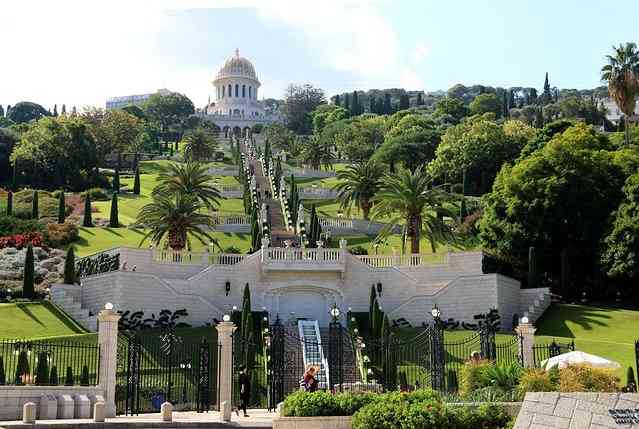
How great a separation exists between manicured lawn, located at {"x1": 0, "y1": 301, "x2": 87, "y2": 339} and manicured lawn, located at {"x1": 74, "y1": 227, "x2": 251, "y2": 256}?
11.5m

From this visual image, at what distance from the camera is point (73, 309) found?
52.6 m

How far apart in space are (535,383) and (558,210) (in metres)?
33.5

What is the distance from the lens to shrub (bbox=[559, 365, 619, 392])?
28.0m

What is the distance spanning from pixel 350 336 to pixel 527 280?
1308cm

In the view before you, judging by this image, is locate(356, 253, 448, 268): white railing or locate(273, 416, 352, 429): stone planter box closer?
locate(273, 416, 352, 429): stone planter box

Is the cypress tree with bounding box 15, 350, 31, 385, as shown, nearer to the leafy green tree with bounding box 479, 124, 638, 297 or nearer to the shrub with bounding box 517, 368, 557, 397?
the shrub with bounding box 517, 368, 557, 397

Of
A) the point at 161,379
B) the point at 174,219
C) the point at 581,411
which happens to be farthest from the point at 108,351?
the point at 174,219

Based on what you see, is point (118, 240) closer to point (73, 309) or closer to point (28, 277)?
point (28, 277)

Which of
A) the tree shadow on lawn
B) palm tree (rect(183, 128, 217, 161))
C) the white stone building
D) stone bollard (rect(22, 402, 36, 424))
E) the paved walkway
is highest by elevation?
palm tree (rect(183, 128, 217, 161))

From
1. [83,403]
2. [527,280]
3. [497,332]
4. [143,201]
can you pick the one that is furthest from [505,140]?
[83,403]

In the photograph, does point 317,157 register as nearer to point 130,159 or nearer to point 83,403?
point 130,159

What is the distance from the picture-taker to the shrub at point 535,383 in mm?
28188

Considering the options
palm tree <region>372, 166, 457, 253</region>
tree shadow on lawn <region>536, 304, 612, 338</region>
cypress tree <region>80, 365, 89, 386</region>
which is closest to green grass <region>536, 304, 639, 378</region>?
tree shadow on lawn <region>536, 304, 612, 338</region>

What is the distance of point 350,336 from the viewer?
51.1 meters
